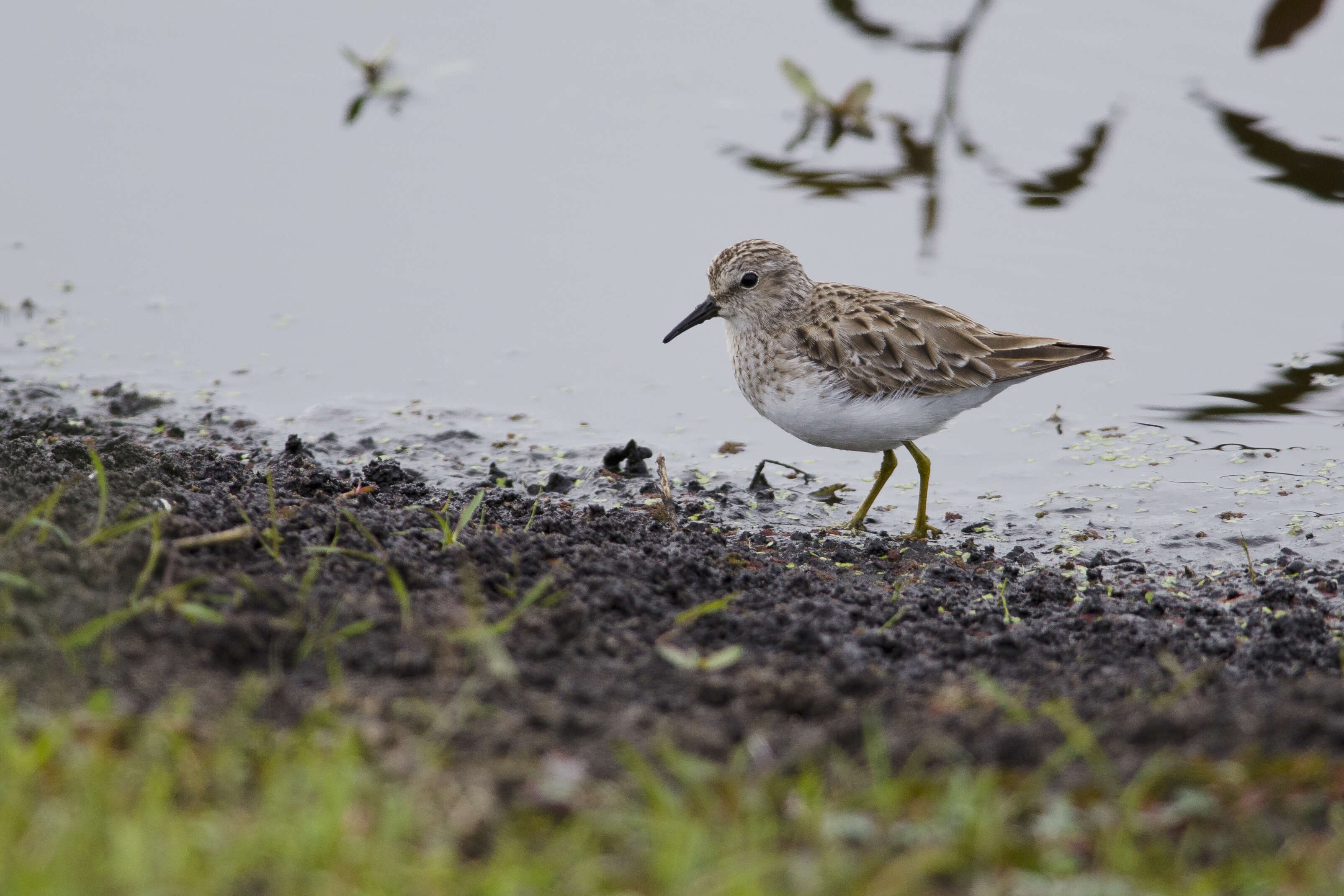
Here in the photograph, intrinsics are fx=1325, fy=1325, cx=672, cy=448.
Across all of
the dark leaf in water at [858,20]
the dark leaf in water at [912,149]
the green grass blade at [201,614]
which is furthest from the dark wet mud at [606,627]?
the dark leaf in water at [858,20]

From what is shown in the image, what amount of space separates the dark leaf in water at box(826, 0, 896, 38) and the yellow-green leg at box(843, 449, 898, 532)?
5.73m

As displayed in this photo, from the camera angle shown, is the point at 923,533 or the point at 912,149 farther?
the point at 912,149

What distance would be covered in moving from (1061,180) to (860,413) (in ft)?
14.0

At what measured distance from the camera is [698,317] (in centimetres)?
804

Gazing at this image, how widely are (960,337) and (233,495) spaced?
155 inches

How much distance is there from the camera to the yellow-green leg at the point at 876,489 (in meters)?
→ 7.35

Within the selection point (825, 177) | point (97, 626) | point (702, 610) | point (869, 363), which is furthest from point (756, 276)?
point (97, 626)

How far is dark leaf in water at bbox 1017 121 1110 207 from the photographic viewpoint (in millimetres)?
10211

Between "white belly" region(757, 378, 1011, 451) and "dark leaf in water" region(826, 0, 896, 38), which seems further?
"dark leaf in water" region(826, 0, 896, 38)

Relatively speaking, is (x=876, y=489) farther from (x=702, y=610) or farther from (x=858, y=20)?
(x=858, y=20)

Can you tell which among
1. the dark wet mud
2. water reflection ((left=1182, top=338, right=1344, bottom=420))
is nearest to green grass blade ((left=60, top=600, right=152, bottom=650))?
the dark wet mud

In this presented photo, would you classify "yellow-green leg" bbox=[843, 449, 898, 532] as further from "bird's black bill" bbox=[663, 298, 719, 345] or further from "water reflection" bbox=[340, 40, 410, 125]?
"water reflection" bbox=[340, 40, 410, 125]

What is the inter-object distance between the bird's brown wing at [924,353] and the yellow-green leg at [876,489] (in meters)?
0.51

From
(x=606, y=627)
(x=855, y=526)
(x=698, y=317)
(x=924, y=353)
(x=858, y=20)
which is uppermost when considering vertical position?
(x=858, y=20)
